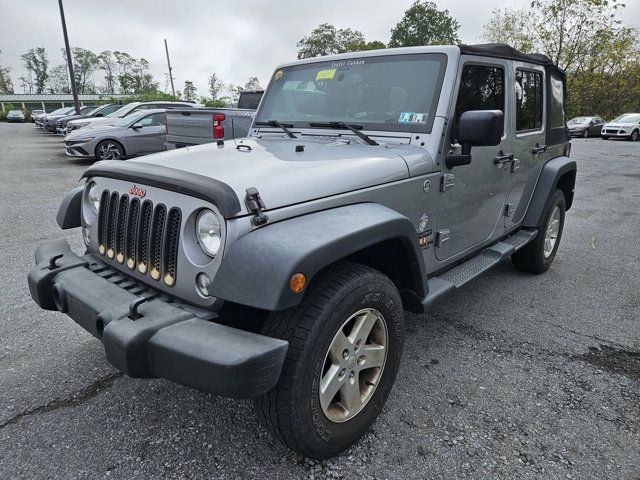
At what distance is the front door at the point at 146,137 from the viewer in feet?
39.5

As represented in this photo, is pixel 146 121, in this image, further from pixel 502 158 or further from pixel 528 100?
pixel 502 158

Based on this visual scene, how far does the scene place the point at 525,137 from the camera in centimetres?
383

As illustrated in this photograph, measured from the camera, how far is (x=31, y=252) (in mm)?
5047

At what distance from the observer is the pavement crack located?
8.10 feet

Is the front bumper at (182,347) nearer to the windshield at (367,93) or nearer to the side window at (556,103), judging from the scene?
the windshield at (367,93)

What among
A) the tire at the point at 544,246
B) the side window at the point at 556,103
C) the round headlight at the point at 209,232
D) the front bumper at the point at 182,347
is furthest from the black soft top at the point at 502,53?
the front bumper at the point at 182,347

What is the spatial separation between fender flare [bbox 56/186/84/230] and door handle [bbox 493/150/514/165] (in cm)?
287

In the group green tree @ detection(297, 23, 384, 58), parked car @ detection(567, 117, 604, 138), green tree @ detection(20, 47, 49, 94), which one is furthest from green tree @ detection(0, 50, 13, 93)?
parked car @ detection(567, 117, 604, 138)

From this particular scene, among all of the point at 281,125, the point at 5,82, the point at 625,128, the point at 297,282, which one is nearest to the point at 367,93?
the point at 281,125

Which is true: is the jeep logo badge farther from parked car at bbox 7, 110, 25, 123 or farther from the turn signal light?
parked car at bbox 7, 110, 25, 123

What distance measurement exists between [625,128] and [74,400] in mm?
A: 28432

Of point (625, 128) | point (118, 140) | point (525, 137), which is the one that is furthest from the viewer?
point (625, 128)

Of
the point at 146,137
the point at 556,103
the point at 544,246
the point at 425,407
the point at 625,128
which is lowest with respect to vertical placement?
the point at 425,407

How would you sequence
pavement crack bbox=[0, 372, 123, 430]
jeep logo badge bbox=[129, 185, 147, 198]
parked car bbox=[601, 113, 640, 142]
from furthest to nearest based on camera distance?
1. parked car bbox=[601, 113, 640, 142]
2. pavement crack bbox=[0, 372, 123, 430]
3. jeep logo badge bbox=[129, 185, 147, 198]
